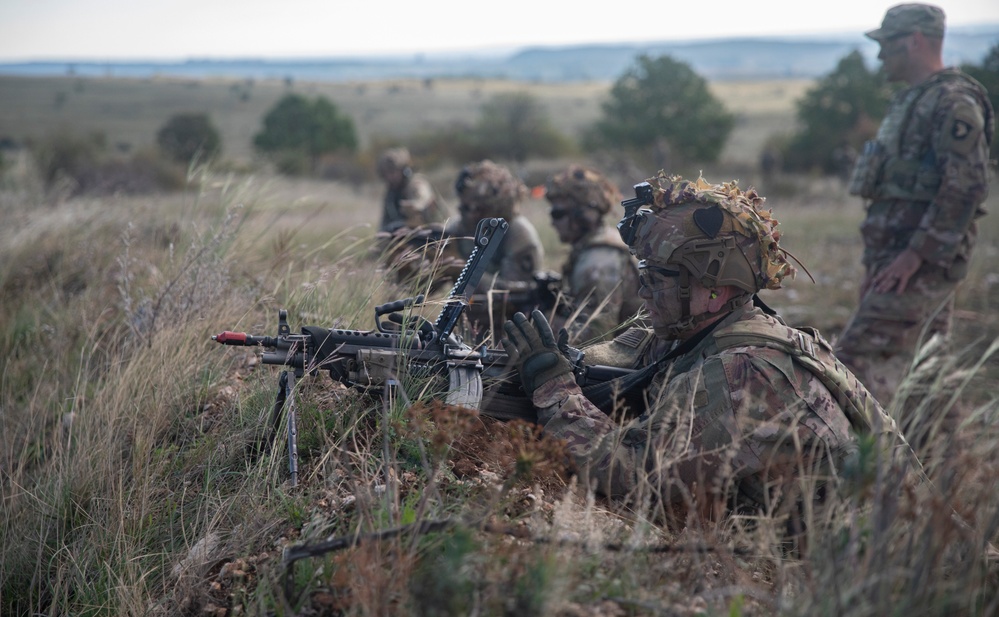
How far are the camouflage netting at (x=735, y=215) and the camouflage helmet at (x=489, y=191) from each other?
3171mm

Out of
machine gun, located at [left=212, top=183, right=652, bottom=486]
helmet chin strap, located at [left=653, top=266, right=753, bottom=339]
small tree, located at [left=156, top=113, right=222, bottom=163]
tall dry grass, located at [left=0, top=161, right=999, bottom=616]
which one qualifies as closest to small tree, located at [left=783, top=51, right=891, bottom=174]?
small tree, located at [left=156, top=113, right=222, bottom=163]

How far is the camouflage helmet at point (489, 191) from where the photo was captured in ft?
20.2

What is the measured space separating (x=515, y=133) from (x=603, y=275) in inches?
1057

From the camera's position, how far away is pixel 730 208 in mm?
2871

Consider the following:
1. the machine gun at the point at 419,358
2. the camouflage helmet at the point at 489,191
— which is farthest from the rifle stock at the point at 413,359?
the camouflage helmet at the point at 489,191

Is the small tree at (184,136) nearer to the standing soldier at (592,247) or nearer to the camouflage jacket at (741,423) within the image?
the standing soldier at (592,247)

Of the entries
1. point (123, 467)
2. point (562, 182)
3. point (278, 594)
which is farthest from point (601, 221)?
point (278, 594)

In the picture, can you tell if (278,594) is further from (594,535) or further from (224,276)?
(224,276)

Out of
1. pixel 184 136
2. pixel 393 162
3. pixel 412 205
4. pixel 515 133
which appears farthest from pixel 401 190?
pixel 515 133

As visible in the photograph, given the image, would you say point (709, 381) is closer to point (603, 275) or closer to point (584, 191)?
point (603, 275)

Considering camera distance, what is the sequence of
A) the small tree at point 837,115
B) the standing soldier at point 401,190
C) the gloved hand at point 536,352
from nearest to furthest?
the gloved hand at point 536,352, the standing soldier at point 401,190, the small tree at point 837,115

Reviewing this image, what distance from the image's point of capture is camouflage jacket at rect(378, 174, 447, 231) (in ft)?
29.2

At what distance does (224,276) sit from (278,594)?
8.42 feet

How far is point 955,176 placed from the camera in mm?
4816
